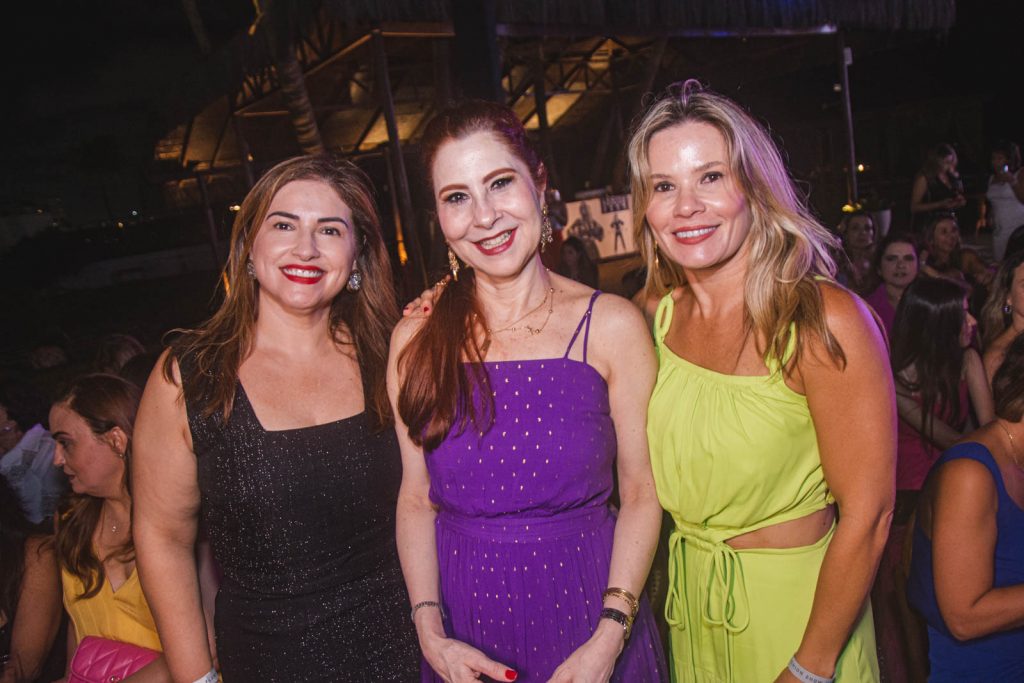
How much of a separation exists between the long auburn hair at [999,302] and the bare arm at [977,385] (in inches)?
16.7

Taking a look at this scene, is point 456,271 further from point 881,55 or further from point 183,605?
point 881,55

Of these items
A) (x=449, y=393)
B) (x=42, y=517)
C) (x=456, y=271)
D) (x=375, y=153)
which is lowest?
(x=42, y=517)

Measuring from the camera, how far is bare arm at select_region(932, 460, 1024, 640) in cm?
178

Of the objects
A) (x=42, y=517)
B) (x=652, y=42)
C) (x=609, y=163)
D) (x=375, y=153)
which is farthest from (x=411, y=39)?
(x=42, y=517)

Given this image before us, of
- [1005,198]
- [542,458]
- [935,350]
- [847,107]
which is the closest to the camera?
[542,458]

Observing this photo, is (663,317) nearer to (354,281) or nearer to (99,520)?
(354,281)

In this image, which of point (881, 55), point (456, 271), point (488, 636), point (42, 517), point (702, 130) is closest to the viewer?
point (702, 130)

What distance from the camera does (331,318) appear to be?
2102 mm

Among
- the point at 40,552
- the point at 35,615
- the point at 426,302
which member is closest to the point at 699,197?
the point at 426,302

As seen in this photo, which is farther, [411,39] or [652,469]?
[411,39]

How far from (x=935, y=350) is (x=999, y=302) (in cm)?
74

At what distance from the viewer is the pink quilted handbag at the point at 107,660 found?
2039mm

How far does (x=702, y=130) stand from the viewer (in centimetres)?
167

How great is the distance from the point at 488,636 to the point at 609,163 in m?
14.5
